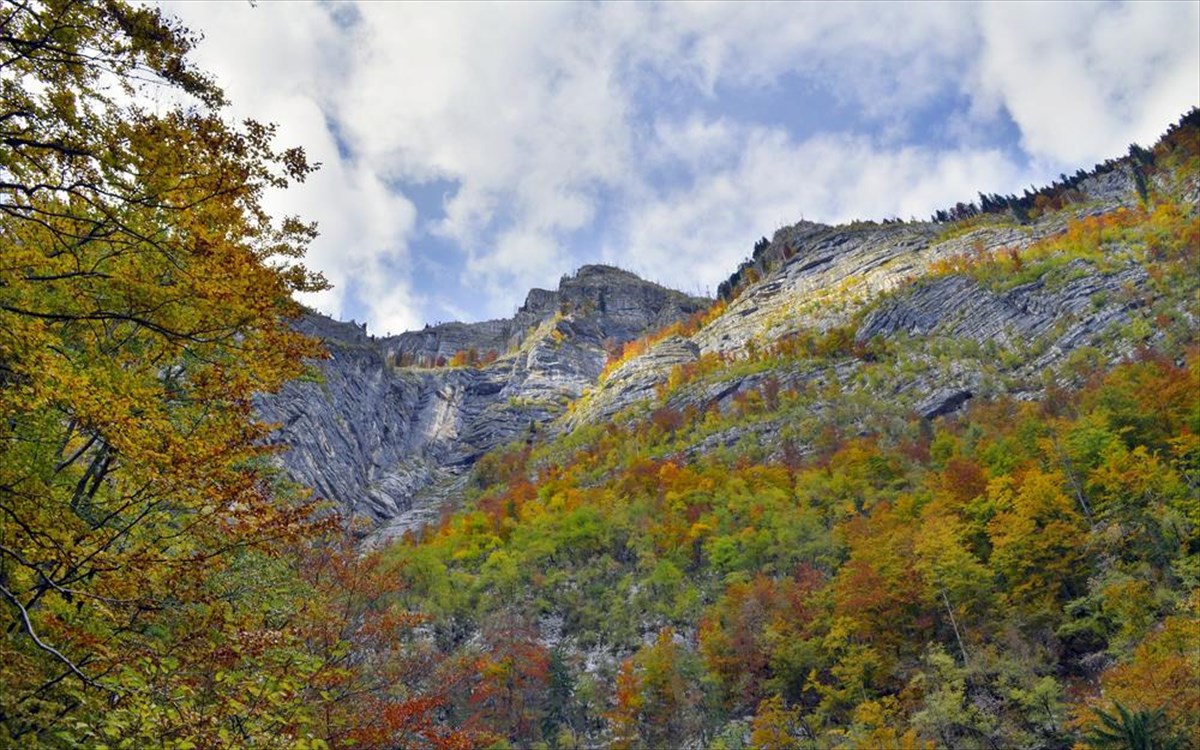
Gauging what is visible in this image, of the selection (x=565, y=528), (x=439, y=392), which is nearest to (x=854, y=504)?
(x=565, y=528)

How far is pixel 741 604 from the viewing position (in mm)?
35531

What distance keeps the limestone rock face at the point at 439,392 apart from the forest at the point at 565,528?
14.1 meters

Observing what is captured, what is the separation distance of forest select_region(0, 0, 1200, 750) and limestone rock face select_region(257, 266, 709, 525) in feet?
46.1

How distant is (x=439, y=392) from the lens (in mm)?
114125

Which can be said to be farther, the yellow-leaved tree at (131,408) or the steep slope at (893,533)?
the steep slope at (893,533)

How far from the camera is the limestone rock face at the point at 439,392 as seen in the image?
3132 inches

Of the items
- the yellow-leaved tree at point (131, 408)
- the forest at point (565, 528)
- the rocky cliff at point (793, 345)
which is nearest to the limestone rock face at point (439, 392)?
the rocky cliff at point (793, 345)

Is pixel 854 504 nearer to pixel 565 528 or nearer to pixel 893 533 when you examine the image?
pixel 893 533

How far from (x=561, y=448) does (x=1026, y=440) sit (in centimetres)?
5572

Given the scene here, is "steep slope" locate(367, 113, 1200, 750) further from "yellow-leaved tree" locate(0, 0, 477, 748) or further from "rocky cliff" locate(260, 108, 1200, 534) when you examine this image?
"yellow-leaved tree" locate(0, 0, 477, 748)

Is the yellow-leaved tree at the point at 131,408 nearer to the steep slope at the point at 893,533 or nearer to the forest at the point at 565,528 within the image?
the forest at the point at 565,528

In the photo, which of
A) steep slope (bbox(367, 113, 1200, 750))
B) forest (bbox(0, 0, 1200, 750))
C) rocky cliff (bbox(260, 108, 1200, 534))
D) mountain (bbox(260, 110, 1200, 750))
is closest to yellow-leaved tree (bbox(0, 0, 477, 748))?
forest (bbox(0, 0, 1200, 750))

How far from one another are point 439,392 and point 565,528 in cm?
6624

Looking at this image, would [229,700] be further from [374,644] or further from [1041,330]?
[1041,330]
